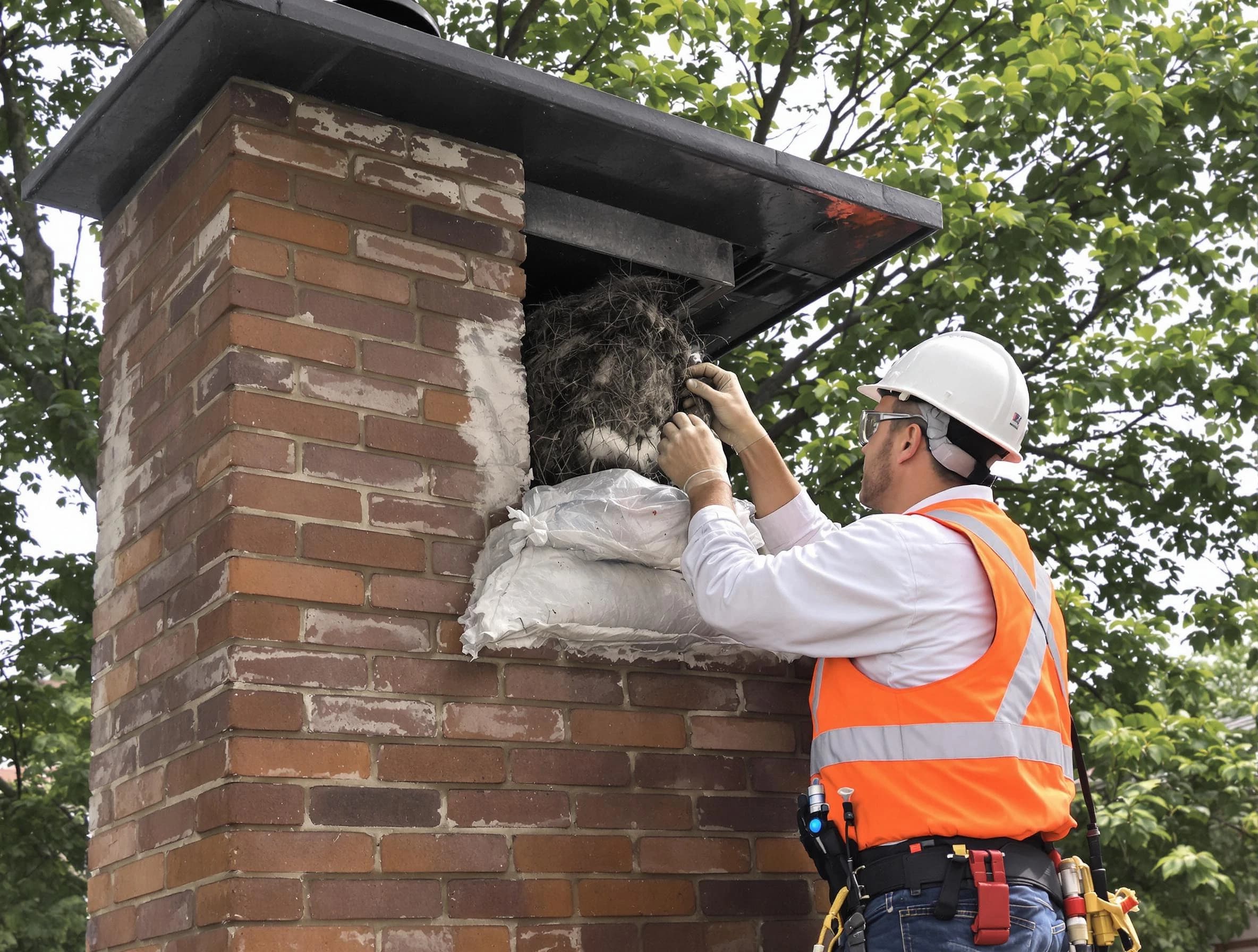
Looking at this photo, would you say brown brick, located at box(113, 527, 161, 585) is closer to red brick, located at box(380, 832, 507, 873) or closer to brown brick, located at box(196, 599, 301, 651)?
brown brick, located at box(196, 599, 301, 651)

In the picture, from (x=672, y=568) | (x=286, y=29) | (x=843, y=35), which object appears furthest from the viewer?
(x=843, y=35)

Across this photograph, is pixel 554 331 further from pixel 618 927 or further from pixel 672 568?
pixel 618 927

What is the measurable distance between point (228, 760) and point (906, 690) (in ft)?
4.69

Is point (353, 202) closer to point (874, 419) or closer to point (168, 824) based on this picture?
point (874, 419)

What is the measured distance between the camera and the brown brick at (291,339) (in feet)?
9.30

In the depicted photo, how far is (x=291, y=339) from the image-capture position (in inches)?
114

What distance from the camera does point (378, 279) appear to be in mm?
3080

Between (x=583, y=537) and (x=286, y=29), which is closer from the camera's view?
(x=286, y=29)

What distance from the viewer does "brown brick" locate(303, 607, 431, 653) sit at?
276 centimetres

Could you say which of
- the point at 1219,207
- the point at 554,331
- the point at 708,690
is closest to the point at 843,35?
the point at 1219,207

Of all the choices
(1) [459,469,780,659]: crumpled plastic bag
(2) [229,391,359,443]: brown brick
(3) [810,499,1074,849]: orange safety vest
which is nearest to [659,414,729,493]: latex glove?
(1) [459,469,780,659]: crumpled plastic bag

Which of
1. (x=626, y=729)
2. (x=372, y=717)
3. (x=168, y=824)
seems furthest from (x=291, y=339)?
(x=626, y=729)

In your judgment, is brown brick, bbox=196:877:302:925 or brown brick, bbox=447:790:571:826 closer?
brown brick, bbox=196:877:302:925

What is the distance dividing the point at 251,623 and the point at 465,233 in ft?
3.86
